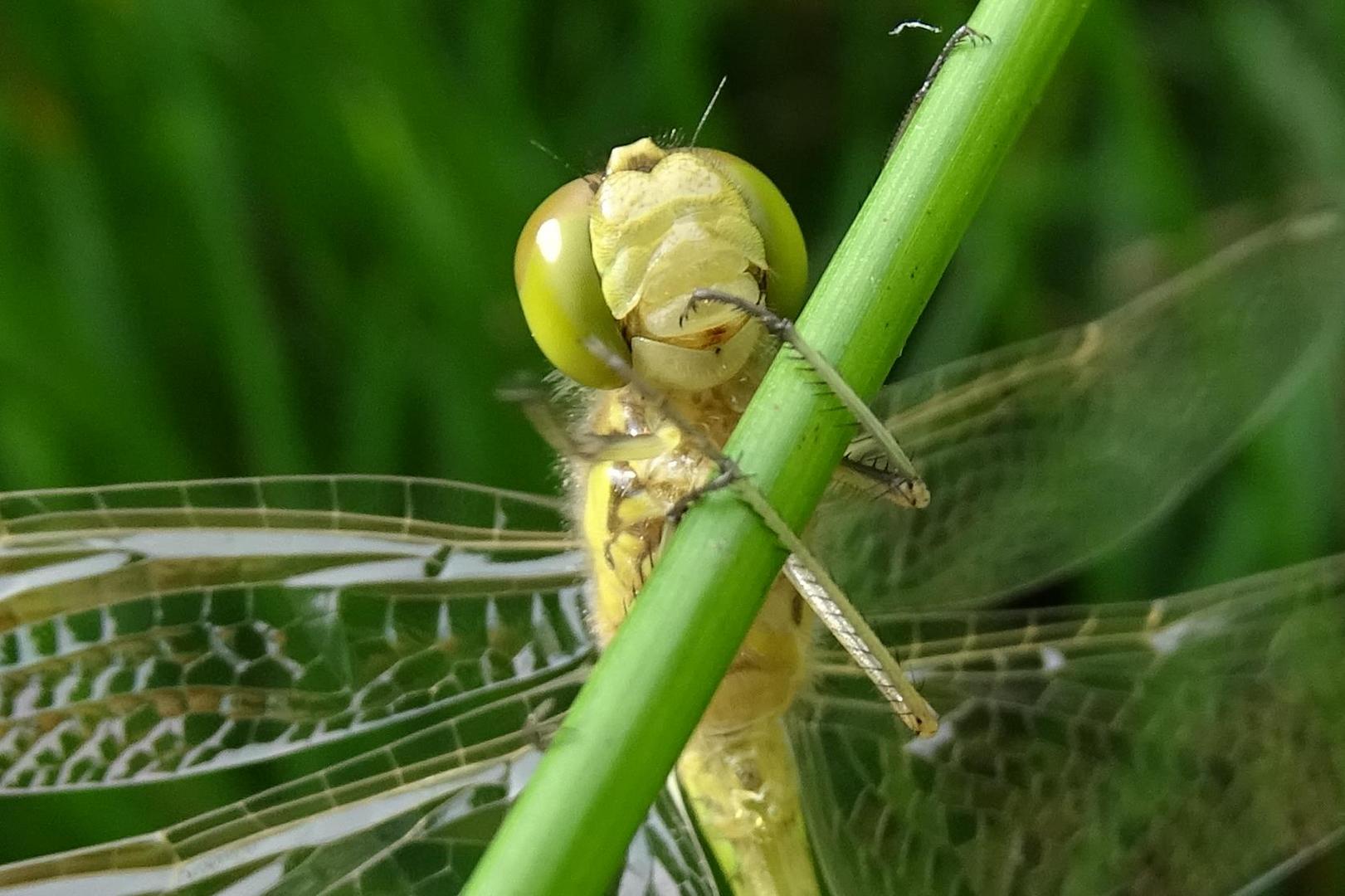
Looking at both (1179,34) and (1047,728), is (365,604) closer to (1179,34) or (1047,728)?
(1047,728)

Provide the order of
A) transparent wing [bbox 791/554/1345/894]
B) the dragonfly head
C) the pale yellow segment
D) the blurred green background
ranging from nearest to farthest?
the dragonfly head < the pale yellow segment < transparent wing [bbox 791/554/1345/894] < the blurred green background

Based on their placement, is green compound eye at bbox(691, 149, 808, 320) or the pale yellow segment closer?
green compound eye at bbox(691, 149, 808, 320)

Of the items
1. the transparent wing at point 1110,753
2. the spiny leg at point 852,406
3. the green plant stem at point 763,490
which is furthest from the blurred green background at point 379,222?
the green plant stem at point 763,490

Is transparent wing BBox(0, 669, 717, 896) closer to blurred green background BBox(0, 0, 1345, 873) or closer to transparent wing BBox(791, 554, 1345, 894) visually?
transparent wing BBox(791, 554, 1345, 894)

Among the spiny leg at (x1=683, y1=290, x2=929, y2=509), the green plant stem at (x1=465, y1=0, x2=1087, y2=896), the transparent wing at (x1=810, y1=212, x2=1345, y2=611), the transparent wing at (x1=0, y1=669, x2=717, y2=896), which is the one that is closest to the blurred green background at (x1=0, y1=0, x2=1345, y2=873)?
the transparent wing at (x1=810, y1=212, x2=1345, y2=611)

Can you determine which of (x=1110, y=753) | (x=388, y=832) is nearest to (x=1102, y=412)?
(x=1110, y=753)

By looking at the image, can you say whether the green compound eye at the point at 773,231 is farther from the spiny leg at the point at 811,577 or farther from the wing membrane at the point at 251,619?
the wing membrane at the point at 251,619
